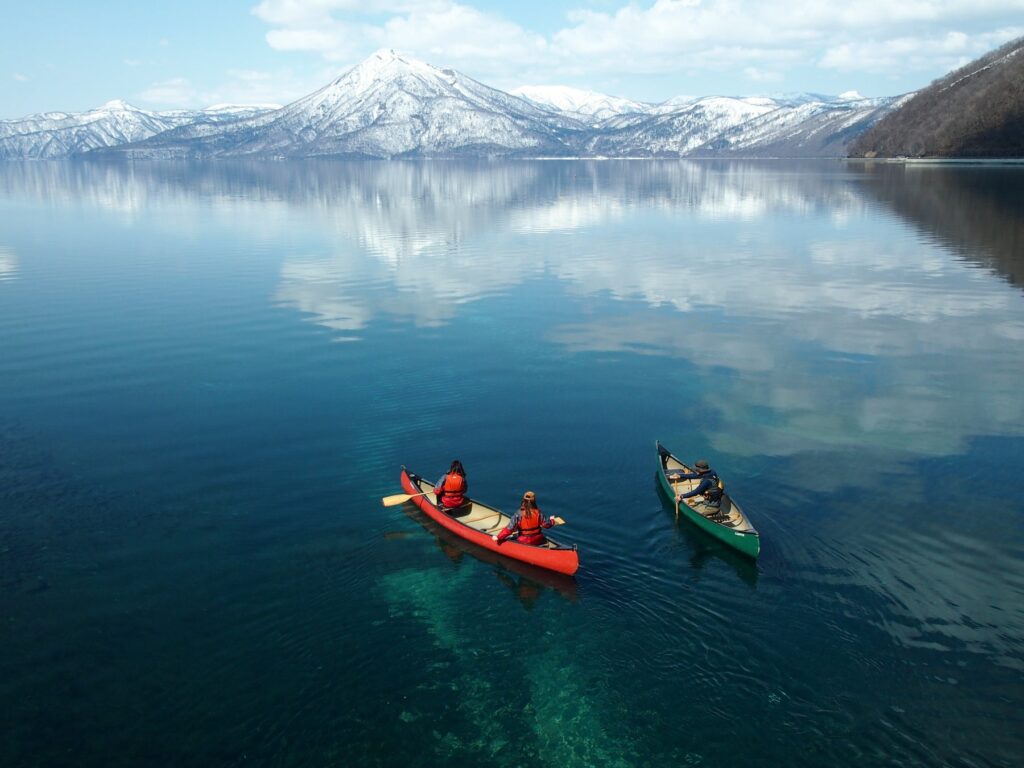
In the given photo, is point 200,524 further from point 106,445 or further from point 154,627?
point 106,445

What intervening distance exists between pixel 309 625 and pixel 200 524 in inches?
339

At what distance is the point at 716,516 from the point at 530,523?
292 inches

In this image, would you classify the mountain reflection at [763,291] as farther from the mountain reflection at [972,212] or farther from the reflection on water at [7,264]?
the reflection on water at [7,264]

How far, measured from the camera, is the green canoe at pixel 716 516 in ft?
86.1

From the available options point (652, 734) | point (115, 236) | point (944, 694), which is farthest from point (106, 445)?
point (115, 236)

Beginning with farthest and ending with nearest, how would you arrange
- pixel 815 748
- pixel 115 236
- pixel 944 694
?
pixel 115 236 → pixel 944 694 → pixel 815 748

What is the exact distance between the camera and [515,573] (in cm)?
2670

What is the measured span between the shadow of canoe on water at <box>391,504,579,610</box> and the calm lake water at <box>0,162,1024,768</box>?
0.38 ft

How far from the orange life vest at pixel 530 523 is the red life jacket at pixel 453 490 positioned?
386cm

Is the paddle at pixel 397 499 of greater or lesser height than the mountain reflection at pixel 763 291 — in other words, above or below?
below

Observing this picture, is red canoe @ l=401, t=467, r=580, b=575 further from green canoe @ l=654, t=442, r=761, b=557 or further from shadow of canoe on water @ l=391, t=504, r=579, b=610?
green canoe @ l=654, t=442, r=761, b=557

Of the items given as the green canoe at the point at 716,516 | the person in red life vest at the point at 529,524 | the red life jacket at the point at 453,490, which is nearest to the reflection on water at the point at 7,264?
the red life jacket at the point at 453,490

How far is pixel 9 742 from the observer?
19.1 m

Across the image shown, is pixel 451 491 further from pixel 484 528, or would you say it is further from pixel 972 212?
pixel 972 212
